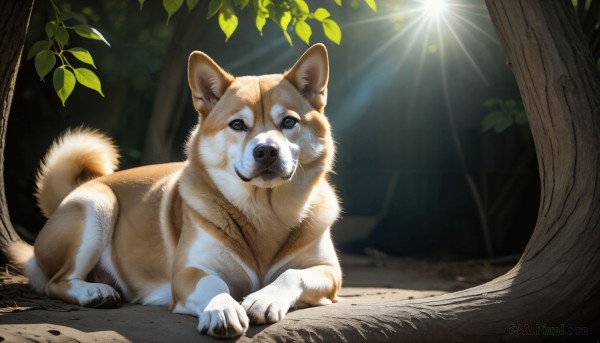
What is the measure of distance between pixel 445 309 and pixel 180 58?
14.8ft

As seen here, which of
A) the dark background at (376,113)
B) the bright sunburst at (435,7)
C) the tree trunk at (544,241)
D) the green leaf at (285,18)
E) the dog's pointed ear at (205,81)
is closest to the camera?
the tree trunk at (544,241)

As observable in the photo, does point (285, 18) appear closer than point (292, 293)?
No

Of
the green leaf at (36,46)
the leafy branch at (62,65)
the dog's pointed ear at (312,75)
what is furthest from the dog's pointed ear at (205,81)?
the green leaf at (36,46)

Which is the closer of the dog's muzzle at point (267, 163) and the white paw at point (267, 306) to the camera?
the white paw at point (267, 306)

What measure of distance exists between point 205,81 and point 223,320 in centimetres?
135

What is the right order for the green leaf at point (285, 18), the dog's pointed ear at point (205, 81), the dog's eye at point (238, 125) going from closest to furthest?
the dog's eye at point (238, 125) → the dog's pointed ear at point (205, 81) → the green leaf at point (285, 18)

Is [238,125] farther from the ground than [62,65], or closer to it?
closer to it

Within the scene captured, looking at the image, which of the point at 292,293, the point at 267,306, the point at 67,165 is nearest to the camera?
the point at 267,306

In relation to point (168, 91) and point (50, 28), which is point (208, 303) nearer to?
point (50, 28)

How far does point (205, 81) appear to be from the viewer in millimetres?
3217

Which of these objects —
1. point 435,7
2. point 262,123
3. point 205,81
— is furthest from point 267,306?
point 435,7

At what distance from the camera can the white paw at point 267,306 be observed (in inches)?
97.7

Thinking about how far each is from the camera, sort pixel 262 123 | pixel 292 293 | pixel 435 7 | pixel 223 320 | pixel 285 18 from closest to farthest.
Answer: pixel 223 320 → pixel 292 293 → pixel 262 123 → pixel 285 18 → pixel 435 7

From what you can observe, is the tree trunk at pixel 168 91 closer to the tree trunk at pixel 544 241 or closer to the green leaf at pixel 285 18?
the green leaf at pixel 285 18
